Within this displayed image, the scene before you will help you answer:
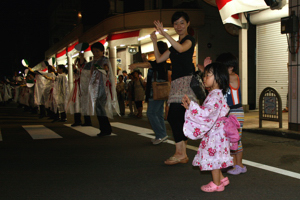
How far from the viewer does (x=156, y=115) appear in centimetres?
648

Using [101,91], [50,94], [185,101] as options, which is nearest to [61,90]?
→ [50,94]

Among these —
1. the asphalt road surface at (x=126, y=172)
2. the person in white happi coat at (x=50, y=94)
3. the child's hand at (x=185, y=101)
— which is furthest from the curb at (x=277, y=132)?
the person in white happi coat at (x=50, y=94)

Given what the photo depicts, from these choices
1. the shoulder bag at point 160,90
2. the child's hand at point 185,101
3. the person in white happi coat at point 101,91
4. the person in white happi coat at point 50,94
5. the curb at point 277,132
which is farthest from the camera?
the person in white happi coat at point 50,94

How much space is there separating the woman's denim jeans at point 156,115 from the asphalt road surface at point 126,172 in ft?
0.85

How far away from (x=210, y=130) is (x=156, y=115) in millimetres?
2906

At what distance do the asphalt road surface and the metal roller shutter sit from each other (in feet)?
19.9

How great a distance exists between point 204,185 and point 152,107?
9.26ft

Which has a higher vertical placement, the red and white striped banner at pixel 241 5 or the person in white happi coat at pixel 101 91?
the red and white striped banner at pixel 241 5

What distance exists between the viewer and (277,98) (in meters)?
8.22

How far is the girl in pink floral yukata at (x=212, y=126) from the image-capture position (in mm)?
3504

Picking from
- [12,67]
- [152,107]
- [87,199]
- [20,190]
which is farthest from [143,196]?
[12,67]

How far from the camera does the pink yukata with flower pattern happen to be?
11.5 ft

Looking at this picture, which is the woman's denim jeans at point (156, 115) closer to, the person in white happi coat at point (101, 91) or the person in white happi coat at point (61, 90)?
the person in white happi coat at point (101, 91)

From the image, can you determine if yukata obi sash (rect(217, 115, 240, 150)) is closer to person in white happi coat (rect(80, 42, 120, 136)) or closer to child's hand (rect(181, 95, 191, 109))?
child's hand (rect(181, 95, 191, 109))
